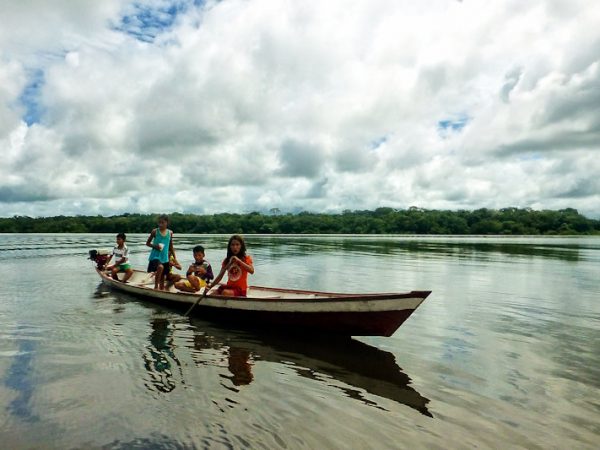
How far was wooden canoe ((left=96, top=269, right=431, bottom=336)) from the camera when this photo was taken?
833cm

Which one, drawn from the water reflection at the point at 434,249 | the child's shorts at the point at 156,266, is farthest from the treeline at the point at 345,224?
the child's shorts at the point at 156,266

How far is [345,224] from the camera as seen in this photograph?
132000 mm

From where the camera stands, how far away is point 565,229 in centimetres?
12225

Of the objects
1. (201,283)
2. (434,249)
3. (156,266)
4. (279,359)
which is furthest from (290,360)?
(434,249)

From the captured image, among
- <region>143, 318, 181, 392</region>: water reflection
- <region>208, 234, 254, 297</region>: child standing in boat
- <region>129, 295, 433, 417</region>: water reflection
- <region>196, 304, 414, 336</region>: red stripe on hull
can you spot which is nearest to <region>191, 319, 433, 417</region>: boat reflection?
<region>129, 295, 433, 417</region>: water reflection

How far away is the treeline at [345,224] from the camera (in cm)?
11900

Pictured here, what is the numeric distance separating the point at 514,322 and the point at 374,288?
23.0 feet

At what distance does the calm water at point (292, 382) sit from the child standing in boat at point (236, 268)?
40.5 inches

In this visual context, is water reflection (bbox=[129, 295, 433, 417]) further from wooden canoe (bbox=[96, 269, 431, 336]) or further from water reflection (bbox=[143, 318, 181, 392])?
wooden canoe (bbox=[96, 269, 431, 336])

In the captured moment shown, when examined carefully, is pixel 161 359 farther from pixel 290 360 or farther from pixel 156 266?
pixel 156 266

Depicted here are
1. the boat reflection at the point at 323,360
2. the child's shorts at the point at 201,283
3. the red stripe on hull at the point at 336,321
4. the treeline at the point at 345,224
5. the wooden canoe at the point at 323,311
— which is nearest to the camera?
the boat reflection at the point at 323,360

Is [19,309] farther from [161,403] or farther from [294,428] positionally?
[294,428]

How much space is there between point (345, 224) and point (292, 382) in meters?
126

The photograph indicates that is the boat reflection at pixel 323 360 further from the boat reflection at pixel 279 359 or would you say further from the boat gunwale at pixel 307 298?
the boat gunwale at pixel 307 298
